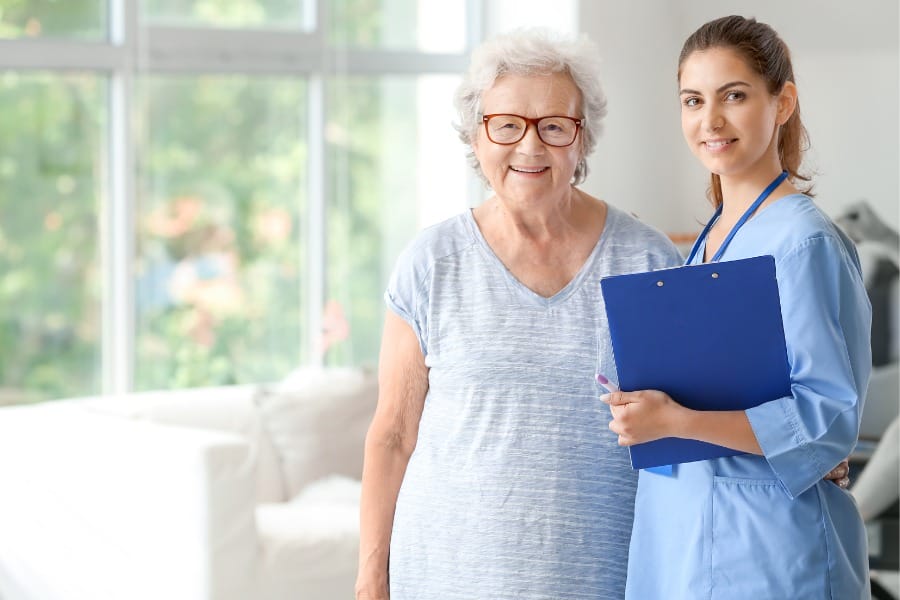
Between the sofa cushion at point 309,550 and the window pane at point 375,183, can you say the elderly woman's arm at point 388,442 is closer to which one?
the sofa cushion at point 309,550

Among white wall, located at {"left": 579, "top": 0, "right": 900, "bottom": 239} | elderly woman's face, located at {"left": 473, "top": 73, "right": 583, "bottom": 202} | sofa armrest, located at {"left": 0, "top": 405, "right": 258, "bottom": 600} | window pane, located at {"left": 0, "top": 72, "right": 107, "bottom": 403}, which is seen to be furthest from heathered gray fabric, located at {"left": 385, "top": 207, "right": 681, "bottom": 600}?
window pane, located at {"left": 0, "top": 72, "right": 107, "bottom": 403}

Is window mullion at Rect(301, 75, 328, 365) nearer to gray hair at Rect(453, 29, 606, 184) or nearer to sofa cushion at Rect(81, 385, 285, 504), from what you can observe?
sofa cushion at Rect(81, 385, 285, 504)

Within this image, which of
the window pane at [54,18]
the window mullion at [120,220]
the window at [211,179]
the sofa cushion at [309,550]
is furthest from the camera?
the window mullion at [120,220]

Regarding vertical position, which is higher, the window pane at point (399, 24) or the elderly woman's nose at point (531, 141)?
the window pane at point (399, 24)

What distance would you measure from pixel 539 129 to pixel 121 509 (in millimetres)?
2048

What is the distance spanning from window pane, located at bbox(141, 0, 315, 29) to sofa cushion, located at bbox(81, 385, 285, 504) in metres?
1.29

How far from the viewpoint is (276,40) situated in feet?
14.7

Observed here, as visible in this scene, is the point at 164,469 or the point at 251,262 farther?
the point at 251,262

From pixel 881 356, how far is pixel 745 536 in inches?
121

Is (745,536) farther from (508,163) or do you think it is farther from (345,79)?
(345,79)

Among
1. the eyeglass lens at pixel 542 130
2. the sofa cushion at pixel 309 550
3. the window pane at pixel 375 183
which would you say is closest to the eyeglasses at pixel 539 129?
the eyeglass lens at pixel 542 130

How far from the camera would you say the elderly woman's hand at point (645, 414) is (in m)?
1.37

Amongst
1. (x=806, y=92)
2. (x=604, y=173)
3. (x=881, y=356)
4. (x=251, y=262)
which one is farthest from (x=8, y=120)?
(x=881, y=356)

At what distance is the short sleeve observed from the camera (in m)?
1.75
